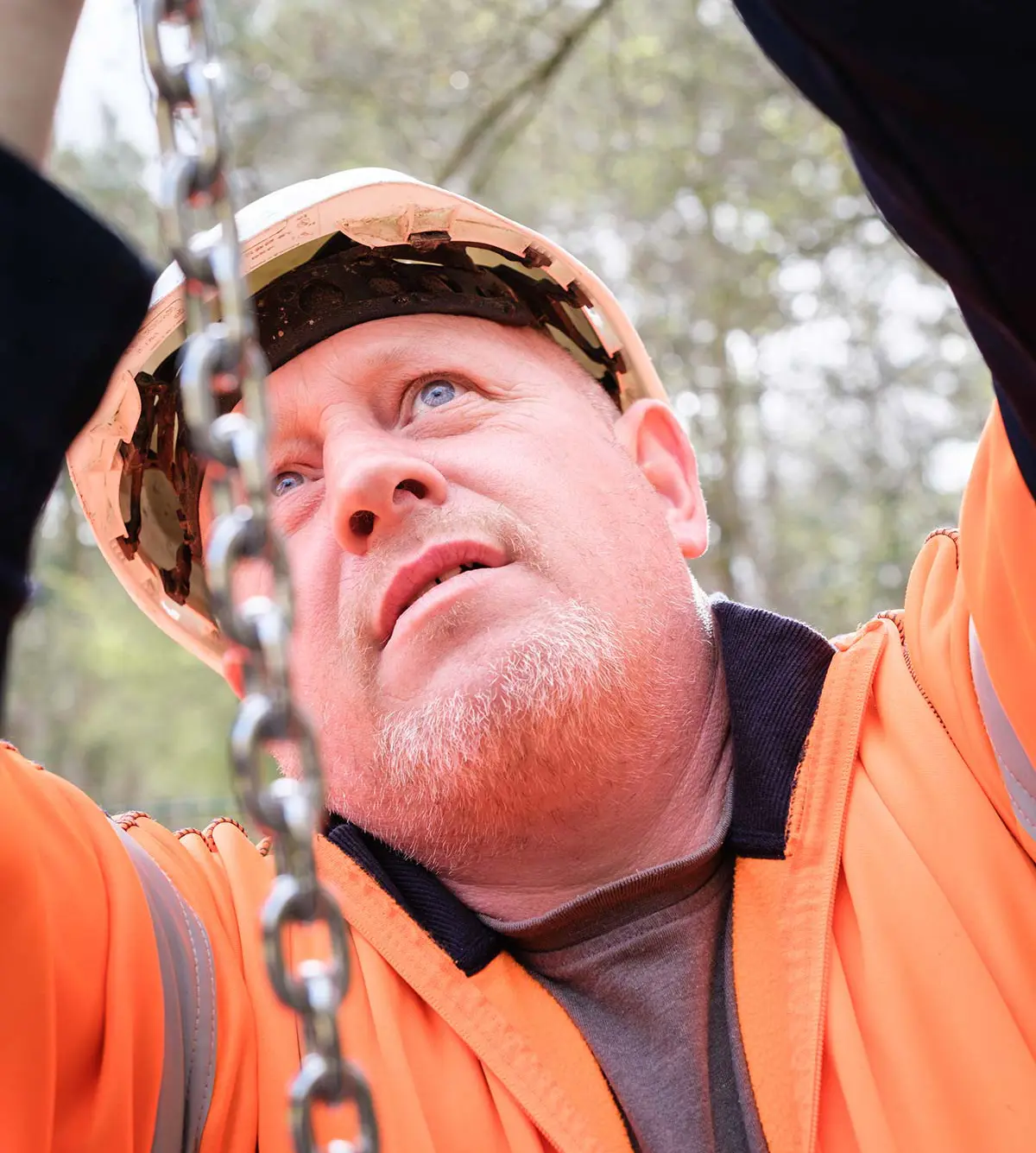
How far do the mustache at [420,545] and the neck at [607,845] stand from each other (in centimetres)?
44

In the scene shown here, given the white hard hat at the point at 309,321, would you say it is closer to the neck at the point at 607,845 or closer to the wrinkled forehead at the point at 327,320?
the wrinkled forehead at the point at 327,320

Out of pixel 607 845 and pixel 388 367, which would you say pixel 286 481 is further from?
pixel 607 845

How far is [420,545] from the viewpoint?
6.46 feet

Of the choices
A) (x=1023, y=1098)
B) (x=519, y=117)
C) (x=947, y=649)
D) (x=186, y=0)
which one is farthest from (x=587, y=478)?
(x=519, y=117)

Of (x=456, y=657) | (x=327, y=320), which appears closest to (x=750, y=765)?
(x=456, y=657)

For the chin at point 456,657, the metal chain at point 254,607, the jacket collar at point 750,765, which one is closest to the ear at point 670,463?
the jacket collar at point 750,765

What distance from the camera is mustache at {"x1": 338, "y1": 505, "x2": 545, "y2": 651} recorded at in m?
1.96

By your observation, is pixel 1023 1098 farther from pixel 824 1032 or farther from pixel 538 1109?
pixel 538 1109

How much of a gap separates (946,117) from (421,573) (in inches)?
46.9

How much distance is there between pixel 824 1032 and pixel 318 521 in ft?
4.20

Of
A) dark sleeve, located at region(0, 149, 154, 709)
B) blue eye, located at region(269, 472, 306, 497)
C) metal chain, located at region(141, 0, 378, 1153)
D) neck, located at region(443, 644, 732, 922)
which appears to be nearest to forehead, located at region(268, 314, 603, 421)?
blue eye, located at region(269, 472, 306, 497)

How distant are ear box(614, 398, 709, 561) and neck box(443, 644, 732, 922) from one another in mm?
553

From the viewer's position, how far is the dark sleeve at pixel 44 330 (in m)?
0.97

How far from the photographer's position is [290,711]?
619 millimetres
